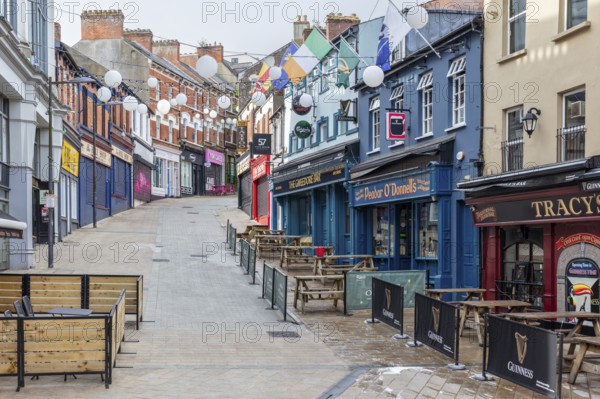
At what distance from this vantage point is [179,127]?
59.7m

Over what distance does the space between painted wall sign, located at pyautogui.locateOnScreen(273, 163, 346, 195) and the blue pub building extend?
1.34 m

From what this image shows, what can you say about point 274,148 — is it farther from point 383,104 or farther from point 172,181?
point 172,181

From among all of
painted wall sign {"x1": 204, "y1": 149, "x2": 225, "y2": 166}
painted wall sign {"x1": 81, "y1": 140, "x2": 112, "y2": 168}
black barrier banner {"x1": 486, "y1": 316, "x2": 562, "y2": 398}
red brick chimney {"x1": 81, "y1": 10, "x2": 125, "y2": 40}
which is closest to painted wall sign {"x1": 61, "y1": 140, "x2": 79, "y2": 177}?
painted wall sign {"x1": 81, "y1": 140, "x2": 112, "y2": 168}

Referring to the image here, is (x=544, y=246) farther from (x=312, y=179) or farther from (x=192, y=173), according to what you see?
(x=192, y=173)

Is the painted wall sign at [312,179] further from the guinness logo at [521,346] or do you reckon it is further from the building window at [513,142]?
the guinness logo at [521,346]

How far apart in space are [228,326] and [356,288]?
3.27 metres

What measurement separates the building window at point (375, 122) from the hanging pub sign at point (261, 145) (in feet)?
39.9

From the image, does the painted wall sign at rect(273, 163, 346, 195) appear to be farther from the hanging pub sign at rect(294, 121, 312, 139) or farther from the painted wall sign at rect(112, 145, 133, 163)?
the painted wall sign at rect(112, 145, 133, 163)

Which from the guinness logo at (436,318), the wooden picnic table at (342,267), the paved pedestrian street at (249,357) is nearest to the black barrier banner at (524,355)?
the paved pedestrian street at (249,357)

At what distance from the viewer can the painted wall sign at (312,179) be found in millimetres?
24891

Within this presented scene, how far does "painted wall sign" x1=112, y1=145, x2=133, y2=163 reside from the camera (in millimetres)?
40284

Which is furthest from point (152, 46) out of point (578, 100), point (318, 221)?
point (578, 100)

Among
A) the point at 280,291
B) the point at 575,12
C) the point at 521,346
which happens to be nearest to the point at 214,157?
the point at 280,291

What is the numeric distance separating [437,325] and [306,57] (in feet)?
47.4
